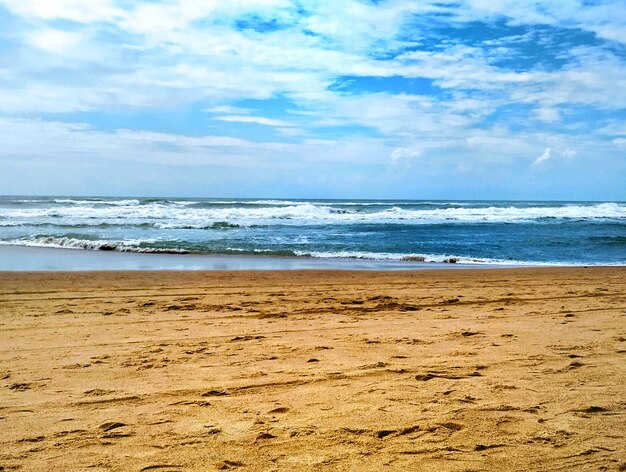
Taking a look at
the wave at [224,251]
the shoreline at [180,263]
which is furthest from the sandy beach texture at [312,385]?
the wave at [224,251]

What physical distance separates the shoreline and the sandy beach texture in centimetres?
469

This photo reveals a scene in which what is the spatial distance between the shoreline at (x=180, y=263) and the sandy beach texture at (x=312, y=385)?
469cm

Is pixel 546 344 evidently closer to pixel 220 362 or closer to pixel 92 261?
pixel 220 362

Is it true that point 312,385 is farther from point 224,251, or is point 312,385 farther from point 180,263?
point 224,251

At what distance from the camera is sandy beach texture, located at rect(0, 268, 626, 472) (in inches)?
110

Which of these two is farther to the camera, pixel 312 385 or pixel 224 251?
pixel 224 251

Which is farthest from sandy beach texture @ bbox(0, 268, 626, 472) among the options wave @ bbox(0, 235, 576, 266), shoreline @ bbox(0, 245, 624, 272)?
wave @ bbox(0, 235, 576, 266)

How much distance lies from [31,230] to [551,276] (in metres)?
21.1

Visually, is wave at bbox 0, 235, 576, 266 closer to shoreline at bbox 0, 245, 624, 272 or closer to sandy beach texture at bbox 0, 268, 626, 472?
shoreline at bbox 0, 245, 624, 272

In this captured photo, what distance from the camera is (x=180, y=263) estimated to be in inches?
513

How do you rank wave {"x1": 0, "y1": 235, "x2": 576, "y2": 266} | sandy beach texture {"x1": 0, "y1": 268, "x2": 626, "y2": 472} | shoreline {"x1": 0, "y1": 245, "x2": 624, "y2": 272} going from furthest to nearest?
wave {"x1": 0, "y1": 235, "x2": 576, "y2": 266} < shoreline {"x1": 0, "y1": 245, "x2": 624, "y2": 272} < sandy beach texture {"x1": 0, "y1": 268, "x2": 626, "y2": 472}

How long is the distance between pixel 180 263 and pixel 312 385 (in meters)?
9.88

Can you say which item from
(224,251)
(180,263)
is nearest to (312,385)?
(180,263)

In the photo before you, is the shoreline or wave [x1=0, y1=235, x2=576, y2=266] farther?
wave [x1=0, y1=235, x2=576, y2=266]
